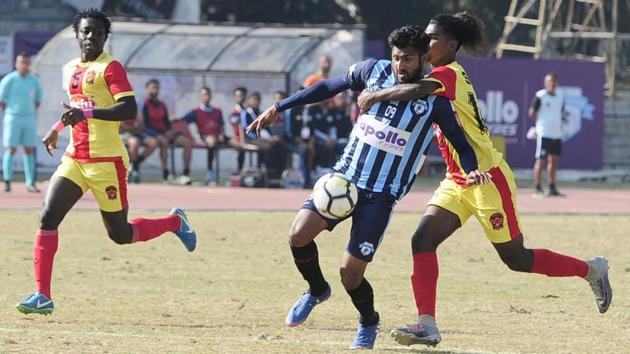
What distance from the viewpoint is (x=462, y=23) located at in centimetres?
901

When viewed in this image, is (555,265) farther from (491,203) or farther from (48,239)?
(48,239)

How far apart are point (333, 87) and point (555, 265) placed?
194 cm

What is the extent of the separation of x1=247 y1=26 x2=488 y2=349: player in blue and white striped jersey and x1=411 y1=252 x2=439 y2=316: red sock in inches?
14.2

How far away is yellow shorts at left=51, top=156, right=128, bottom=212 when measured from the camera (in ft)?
33.7

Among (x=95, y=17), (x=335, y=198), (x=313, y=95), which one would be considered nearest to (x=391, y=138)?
(x=335, y=198)

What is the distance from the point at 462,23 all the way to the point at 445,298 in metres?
3.38

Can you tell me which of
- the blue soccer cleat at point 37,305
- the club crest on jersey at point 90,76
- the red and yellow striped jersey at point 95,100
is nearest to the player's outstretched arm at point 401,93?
the red and yellow striped jersey at point 95,100

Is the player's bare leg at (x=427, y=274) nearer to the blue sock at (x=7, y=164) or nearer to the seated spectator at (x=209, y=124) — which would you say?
the blue sock at (x=7, y=164)

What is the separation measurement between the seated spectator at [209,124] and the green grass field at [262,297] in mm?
7950

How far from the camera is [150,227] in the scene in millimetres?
11195

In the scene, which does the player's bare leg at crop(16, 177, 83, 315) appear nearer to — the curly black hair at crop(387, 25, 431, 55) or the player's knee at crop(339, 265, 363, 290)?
the player's knee at crop(339, 265, 363, 290)

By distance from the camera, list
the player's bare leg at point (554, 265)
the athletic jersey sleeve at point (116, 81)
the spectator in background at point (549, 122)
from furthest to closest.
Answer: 1. the spectator in background at point (549, 122)
2. the athletic jersey sleeve at point (116, 81)
3. the player's bare leg at point (554, 265)

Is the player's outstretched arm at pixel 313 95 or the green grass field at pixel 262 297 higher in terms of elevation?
the player's outstretched arm at pixel 313 95

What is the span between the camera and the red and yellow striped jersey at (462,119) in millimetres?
8758
